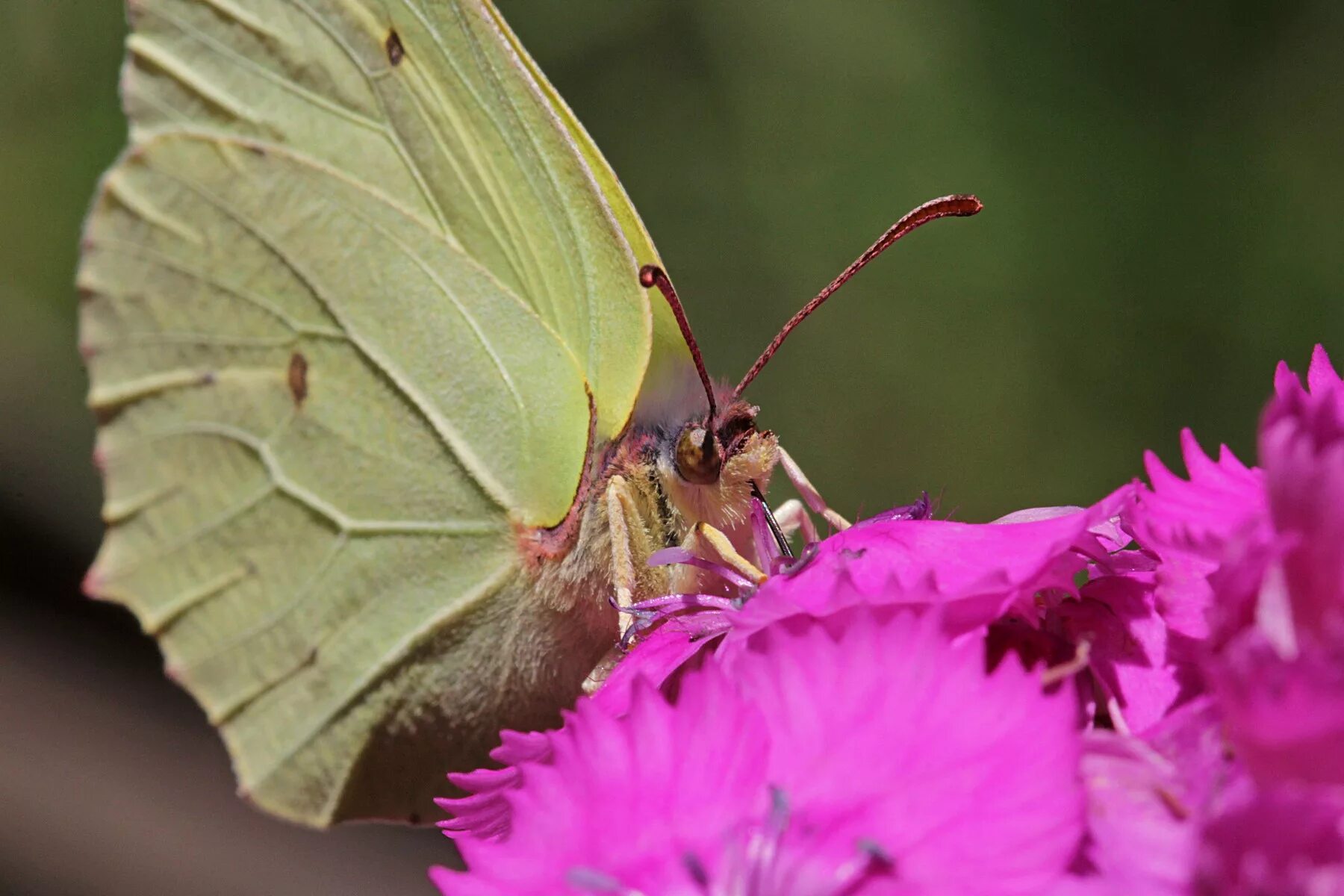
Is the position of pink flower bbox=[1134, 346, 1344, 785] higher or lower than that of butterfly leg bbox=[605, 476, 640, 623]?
higher

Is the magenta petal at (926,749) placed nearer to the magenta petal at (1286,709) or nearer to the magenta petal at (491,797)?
the magenta petal at (1286,709)

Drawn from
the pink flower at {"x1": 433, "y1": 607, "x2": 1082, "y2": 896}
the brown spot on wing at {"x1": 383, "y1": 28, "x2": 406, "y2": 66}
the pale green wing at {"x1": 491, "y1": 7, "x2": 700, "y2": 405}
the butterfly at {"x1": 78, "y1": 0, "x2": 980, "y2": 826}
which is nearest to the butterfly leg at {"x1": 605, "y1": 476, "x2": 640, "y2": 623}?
the butterfly at {"x1": 78, "y1": 0, "x2": 980, "y2": 826}

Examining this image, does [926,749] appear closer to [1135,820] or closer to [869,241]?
[1135,820]

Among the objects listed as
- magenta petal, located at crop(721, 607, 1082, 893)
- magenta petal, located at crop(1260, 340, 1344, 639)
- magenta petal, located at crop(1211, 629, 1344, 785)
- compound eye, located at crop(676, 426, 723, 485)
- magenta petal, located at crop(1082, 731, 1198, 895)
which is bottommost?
compound eye, located at crop(676, 426, 723, 485)

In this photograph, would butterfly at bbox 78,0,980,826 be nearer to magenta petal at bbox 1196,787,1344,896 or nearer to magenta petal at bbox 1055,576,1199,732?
magenta petal at bbox 1055,576,1199,732

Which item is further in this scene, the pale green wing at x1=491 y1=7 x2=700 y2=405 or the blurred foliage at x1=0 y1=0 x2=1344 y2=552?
the blurred foliage at x1=0 y1=0 x2=1344 y2=552

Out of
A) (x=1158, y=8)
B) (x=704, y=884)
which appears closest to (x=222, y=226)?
(x=704, y=884)

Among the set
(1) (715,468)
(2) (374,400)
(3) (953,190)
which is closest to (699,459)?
(1) (715,468)
